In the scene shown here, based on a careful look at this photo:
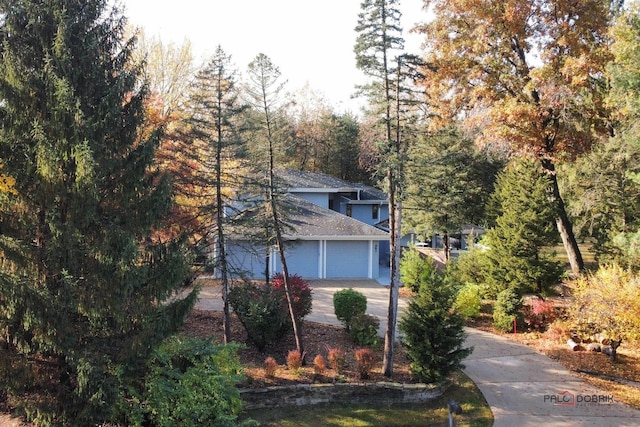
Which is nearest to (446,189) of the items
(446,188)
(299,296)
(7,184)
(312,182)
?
(446,188)

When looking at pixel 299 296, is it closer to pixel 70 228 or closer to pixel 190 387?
pixel 190 387

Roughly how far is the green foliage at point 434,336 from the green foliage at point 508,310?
5595 mm

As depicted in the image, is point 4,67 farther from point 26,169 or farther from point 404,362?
point 404,362

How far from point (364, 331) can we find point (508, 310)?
19.4 feet

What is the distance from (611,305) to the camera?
38.5 feet

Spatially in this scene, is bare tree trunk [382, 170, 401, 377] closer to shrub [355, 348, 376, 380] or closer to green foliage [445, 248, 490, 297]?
shrub [355, 348, 376, 380]

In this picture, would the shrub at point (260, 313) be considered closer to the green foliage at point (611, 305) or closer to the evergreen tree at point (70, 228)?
the evergreen tree at point (70, 228)

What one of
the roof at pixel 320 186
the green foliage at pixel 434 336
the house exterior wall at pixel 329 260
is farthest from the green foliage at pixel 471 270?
the roof at pixel 320 186

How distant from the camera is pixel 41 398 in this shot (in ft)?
24.0

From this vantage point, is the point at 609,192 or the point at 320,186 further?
the point at 320,186

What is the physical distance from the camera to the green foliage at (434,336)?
11.1m

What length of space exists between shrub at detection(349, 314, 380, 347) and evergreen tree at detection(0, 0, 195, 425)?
7124 millimetres

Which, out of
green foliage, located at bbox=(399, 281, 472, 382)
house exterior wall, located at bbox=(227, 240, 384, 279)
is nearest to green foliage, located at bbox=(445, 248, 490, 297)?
house exterior wall, located at bbox=(227, 240, 384, 279)

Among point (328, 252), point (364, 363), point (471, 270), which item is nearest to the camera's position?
point (364, 363)
